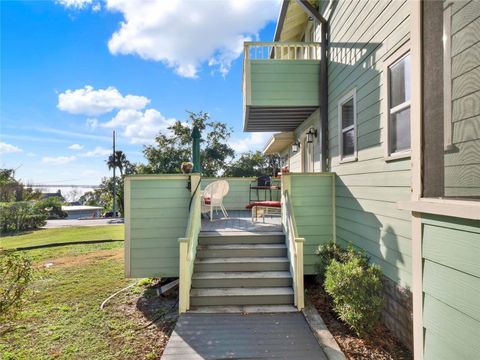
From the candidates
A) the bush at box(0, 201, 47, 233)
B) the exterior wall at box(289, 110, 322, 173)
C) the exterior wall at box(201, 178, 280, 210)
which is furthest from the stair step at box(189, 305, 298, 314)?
the bush at box(0, 201, 47, 233)

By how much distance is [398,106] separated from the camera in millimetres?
3346

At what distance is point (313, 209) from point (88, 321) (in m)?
4.13

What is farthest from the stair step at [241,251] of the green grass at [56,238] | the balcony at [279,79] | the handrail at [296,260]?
the green grass at [56,238]

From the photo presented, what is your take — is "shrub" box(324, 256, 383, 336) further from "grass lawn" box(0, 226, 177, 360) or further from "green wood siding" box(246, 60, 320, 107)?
"green wood siding" box(246, 60, 320, 107)

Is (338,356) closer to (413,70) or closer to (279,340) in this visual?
(279,340)

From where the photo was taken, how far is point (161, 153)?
24016 millimetres

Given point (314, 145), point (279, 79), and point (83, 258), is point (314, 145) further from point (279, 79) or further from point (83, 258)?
point (83, 258)

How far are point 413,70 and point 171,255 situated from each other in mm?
4478

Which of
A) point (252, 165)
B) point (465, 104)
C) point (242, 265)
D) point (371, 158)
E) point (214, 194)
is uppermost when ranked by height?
point (252, 165)

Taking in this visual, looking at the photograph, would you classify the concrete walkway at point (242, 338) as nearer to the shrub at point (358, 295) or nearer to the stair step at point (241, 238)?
the shrub at point (358, 295)

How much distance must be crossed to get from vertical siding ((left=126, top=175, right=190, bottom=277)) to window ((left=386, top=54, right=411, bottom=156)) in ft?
11.0

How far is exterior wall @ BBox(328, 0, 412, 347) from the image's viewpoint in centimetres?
319

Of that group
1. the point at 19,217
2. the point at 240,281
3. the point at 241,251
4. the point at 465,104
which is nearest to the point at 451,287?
the point at 465,104

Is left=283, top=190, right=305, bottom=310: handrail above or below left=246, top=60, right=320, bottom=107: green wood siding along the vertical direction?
below
